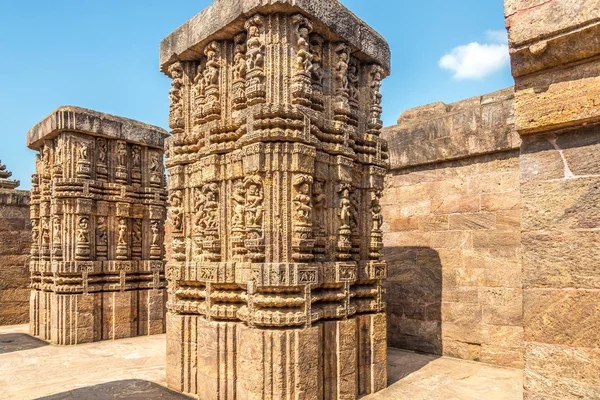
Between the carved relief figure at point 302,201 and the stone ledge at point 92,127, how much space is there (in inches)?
278

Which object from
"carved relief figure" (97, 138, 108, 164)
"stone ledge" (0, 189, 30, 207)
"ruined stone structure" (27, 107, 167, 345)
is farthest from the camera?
"stone ledge" (0, 189, 30, 207)

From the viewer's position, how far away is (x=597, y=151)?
7.31ft

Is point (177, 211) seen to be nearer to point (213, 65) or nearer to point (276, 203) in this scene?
point (276, 203)

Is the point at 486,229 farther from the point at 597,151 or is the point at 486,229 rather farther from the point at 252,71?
the point at 597,151

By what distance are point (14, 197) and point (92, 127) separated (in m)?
5.10

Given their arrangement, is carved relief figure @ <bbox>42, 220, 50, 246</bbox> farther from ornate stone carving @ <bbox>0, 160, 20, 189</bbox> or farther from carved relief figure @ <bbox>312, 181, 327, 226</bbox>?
carved relief figure @ <bbox>312, 181, 327, 226</bbox>

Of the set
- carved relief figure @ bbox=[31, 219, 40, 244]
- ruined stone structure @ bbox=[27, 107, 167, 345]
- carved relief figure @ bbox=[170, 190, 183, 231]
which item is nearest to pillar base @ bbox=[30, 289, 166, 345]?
ruined stone structure @ bbox=[27, 107, 167, 345]

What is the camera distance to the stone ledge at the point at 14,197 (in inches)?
508

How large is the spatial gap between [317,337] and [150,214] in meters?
7.16

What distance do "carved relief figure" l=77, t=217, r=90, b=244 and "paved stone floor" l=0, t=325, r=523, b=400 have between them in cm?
235

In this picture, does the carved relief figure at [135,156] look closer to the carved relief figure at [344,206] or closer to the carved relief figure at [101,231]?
the carved relief figure at [101,231]

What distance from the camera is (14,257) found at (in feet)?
42.4

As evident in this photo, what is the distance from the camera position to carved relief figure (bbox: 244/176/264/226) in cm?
517

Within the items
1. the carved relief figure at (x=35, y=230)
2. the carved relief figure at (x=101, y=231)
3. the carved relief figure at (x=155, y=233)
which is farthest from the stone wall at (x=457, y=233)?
the carved relief figure at (x=35, y=230)
